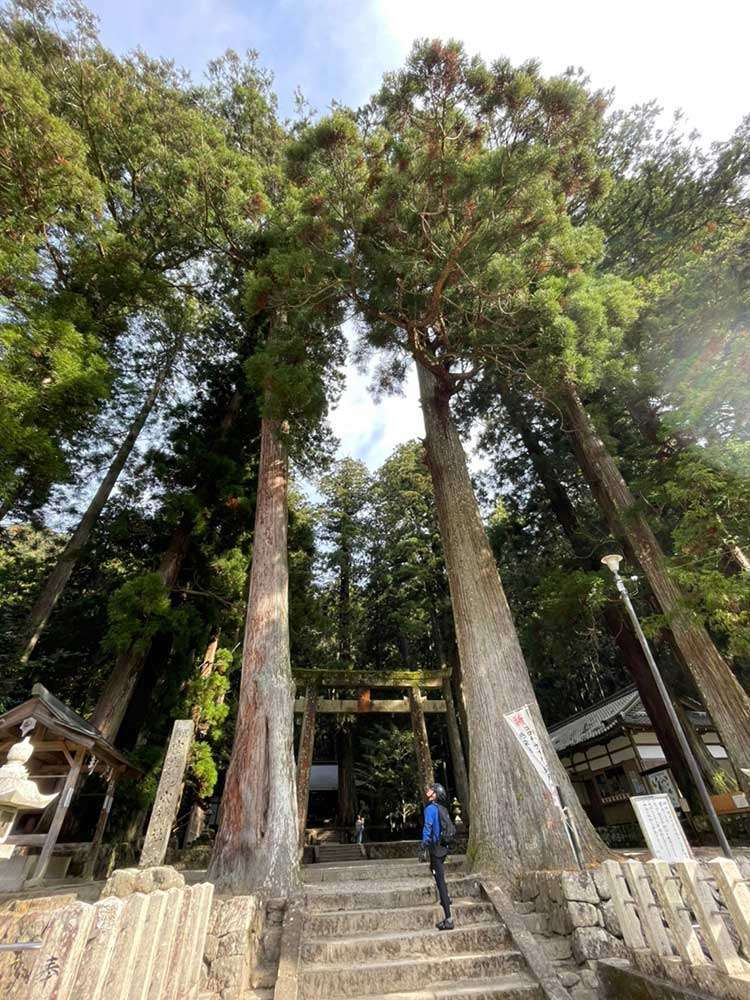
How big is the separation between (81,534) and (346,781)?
10.8 meters

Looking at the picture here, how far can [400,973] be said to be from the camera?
3.01 m

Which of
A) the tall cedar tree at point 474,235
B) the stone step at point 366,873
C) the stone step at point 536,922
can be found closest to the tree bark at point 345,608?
the stone step at point 366,873

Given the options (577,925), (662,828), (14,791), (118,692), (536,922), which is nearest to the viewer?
(14,791)

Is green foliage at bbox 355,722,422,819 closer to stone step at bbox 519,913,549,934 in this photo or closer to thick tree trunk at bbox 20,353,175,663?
stone step at bbox 519,913,549,934

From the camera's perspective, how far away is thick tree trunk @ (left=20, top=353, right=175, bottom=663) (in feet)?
26.1

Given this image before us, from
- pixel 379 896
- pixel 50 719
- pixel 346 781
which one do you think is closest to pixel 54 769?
pixel 50 719

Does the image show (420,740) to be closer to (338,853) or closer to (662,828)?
(338,853)

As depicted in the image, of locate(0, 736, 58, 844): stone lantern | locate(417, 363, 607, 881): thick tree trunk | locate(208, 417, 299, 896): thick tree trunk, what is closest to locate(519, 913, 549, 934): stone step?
locate(417, 363, 607, 881): thick tree trunk

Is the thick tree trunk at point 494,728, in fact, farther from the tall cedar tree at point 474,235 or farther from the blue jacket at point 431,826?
the blue jacket at point 431,826

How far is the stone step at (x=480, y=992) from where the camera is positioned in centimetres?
277

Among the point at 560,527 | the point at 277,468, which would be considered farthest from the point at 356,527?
the point at 277,468

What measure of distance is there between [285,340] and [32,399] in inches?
150

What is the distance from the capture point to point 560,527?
11.5m

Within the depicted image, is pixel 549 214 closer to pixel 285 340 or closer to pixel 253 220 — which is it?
pixel 285 340
